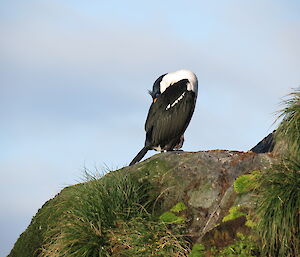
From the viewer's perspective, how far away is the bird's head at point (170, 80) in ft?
32.1

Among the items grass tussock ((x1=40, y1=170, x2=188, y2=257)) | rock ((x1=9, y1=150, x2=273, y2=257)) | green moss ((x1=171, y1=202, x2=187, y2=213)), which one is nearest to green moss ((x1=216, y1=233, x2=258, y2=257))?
Answer: rock ((x1=9, y1=150, x2=273, y2=257))

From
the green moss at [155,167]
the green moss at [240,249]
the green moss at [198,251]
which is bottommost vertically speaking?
the green moss at [240,249]

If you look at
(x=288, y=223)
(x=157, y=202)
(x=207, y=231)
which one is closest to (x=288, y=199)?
(x=288, y=223)

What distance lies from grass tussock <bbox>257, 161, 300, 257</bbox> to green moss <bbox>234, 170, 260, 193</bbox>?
52cm

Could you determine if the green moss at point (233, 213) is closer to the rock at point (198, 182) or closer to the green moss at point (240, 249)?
the rock at point (198, 182)

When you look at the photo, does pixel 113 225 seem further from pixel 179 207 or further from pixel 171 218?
pixel 179 207

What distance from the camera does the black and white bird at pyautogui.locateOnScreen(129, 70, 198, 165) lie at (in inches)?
376

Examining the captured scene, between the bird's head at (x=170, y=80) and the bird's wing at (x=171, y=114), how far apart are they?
168 millimetres

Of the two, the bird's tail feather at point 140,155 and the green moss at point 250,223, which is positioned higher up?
the bird's tail feather at point 140,155

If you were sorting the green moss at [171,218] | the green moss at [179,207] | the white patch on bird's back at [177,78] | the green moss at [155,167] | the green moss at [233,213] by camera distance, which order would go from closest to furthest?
the green moss at [233,213] → the green moss at [171,218] → the green moss at [179,207] → the green moss at [155,167] → the white patch on bird's back at [177,78]

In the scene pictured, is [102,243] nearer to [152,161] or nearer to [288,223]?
[152,161]


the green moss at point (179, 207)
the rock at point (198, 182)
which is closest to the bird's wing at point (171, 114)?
the rock at point (198, 182)

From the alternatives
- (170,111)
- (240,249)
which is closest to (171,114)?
(170,111)

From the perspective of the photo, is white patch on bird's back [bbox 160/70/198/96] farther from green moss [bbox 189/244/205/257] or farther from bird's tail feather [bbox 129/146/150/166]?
green moss [bbox 189/244/205/257]
